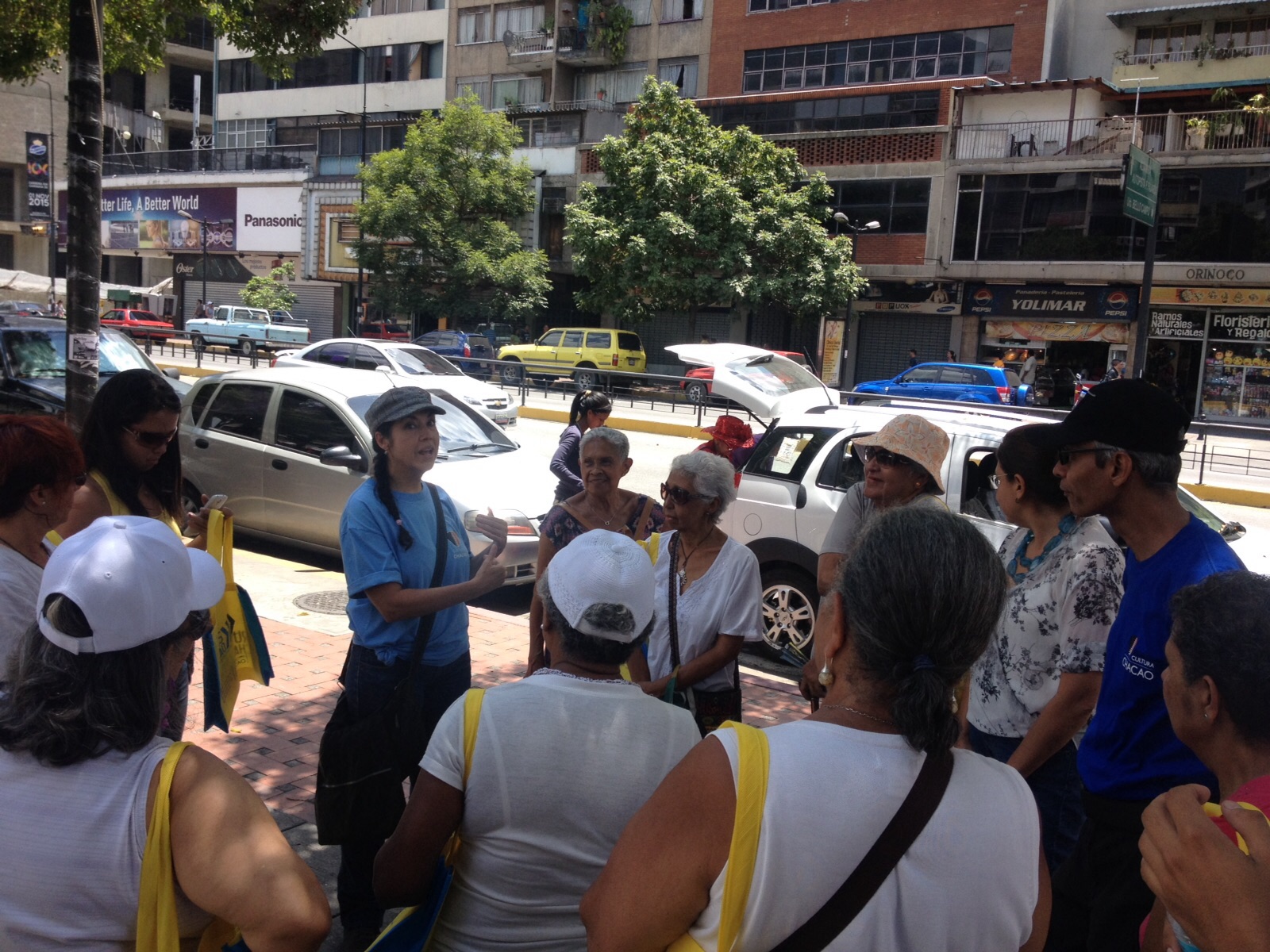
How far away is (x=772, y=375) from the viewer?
34.3 ft

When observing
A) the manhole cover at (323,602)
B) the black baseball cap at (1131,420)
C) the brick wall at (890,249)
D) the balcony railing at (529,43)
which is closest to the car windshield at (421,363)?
the manhole cover at (323,602)

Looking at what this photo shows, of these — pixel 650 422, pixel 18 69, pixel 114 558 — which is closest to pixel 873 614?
pixel 114 558

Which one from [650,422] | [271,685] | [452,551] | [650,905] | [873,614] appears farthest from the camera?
[650,422]

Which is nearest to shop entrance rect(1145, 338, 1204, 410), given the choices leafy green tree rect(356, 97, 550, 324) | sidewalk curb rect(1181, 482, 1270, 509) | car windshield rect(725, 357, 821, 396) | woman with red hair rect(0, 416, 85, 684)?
sidewalk curb rect(1181, 482, 1270, 509)

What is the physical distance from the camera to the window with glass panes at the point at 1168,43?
30.6 meters

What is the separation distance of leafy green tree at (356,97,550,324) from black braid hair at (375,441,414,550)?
3197 centimetres

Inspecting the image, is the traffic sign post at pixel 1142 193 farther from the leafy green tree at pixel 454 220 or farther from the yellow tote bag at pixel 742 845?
the leafy green tree at pixel 454 220

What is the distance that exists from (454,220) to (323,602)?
29829mm

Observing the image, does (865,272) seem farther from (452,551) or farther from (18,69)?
(452,551)

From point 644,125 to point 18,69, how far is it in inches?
958

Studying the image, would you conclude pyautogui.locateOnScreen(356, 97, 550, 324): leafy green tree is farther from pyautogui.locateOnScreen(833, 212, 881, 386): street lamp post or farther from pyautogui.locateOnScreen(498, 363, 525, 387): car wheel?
pyautogui.locateOnScreen(833, 212, 881, 386): street lamp post

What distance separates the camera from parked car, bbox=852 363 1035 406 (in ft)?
82.0

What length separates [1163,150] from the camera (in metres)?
29.2

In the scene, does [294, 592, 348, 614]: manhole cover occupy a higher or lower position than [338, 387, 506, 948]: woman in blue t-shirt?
lower
